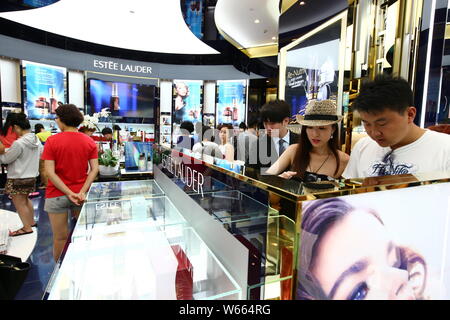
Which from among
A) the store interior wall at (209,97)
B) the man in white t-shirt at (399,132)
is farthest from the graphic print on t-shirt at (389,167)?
the store interior wall at (209,97)

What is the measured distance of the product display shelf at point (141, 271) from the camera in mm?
972

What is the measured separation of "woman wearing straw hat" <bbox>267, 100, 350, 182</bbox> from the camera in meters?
1.70

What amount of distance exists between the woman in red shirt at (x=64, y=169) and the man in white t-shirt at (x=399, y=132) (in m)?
2.24

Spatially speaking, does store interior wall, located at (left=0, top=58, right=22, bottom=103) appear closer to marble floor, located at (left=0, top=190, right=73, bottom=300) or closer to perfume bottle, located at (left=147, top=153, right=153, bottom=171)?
marble floor, located at (left=0, top=190, right=73, bottom=300)

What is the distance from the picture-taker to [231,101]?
8.92 m

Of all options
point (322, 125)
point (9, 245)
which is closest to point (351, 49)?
point (322, 125)

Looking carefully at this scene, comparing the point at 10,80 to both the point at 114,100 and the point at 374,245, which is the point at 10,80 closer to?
Answer: the point at 114,100

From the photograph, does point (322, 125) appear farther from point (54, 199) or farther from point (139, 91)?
point (139, 91)

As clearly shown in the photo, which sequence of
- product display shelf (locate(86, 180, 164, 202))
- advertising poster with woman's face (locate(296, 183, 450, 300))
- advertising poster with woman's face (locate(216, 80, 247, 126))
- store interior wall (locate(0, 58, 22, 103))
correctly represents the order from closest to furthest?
advertising poster with woman's face (locate(296, 183, 450, 300)), product display shelf (locate(86, 180, 164, 202)), store interior wall (locate(0, 58, 22, 103)), advertising poster with woman's face (locate(216, 80, 247, 126))

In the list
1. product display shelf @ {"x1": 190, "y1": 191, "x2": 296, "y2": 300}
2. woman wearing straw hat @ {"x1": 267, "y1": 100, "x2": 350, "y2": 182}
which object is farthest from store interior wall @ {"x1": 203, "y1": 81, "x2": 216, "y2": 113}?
product display shelf @ {"x1": 190, "y1": 191, "x2": 296, "y2": 300}

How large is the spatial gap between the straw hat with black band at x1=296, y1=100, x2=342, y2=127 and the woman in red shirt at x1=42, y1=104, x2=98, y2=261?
1.92 m

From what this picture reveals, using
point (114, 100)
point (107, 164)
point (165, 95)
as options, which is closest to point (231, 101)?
point (165, 95)

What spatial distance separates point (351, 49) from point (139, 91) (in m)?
6.78

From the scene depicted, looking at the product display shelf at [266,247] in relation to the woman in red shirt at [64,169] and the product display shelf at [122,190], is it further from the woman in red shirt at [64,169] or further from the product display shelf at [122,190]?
the woman in red shirt at [64,169]
